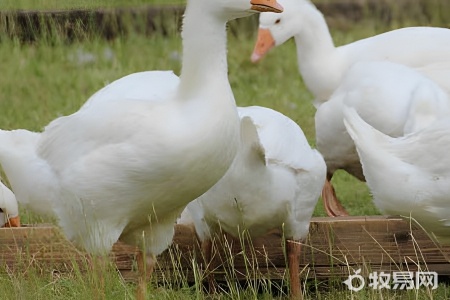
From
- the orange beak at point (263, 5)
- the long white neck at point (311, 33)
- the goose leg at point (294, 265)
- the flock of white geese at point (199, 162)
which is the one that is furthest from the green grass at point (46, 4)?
the long white neck at point (311, 33)

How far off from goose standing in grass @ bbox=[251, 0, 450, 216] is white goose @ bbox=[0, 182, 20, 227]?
206cm

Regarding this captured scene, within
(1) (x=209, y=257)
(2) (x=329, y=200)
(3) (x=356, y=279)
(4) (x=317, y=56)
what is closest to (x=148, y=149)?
(1) (x=209, y=257)

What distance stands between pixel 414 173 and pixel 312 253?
0.75 meters

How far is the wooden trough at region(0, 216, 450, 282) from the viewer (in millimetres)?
5637

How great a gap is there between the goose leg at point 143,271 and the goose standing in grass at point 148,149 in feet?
0.05

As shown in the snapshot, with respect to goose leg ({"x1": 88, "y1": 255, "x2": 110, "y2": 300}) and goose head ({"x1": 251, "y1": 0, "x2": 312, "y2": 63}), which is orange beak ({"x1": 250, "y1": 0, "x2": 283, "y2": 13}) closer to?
goose leg ({"x1": 88, "y1": 255, "x2": 110, "y2": 300})

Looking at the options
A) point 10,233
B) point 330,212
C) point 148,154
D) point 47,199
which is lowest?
point 330,212

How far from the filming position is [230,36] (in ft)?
39.1

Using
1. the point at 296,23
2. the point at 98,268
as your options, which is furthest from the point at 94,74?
the point at 98,268

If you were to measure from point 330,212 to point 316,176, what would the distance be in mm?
1724

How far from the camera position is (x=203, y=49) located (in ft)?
15.6

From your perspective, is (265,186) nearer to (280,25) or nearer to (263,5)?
(263,5)

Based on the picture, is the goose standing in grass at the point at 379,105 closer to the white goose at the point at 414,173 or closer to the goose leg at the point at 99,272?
the white goose at the point at 414,173

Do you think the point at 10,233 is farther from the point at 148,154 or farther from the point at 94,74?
the point at 94,74
